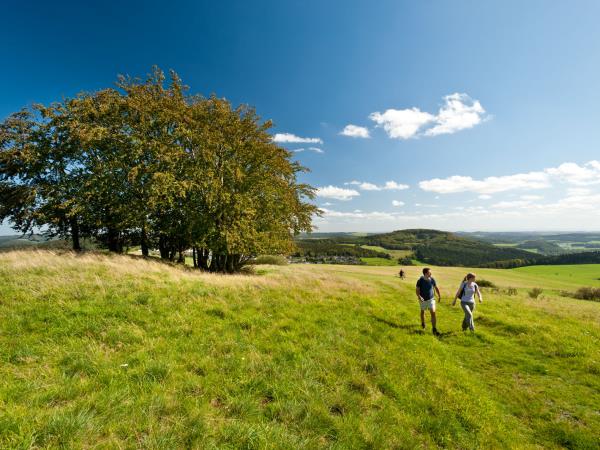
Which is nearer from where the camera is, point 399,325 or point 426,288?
point 399,325

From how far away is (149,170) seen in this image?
19.3m

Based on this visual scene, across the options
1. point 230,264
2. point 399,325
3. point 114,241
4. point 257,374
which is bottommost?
point 399,325

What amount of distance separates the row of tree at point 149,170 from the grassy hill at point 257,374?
30.2 ft

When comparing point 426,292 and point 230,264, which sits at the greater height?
point 426,292

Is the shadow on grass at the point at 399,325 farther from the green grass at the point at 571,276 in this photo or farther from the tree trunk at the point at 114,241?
the green grass at the point at 571,276

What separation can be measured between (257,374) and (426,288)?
28.0 ft

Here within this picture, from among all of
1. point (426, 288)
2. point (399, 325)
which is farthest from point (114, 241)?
point (426, 288)

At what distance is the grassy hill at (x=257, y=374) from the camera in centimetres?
429

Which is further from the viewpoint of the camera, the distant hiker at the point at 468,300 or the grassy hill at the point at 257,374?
the distant hiker at the point at 468,300

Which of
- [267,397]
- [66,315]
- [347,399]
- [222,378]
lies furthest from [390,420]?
[66,315]

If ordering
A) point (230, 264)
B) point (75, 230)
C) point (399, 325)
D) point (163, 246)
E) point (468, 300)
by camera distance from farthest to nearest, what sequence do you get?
point (163, 246)
point (230, 264)
point (75, 230)
point (468, 300)
point (399, 325)

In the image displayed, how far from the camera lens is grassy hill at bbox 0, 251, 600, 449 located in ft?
14.1

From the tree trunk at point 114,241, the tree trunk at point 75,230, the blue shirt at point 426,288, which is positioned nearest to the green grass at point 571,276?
the blue shirt at point 426,288

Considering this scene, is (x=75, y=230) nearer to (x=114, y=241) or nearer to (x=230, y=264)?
(x=114, y=241)
